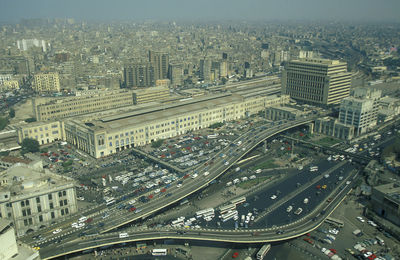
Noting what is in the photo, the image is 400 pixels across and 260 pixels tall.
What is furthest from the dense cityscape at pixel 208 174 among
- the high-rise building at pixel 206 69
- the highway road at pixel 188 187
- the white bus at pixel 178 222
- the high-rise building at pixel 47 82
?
the high-rise building at pixel 206 69

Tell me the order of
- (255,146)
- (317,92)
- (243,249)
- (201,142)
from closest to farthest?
(243,249)
(255,146)
(201,142)
(317,92)

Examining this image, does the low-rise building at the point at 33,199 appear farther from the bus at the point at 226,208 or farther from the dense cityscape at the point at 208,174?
the bus at the point at 226,208

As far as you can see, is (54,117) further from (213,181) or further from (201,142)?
(213,181)

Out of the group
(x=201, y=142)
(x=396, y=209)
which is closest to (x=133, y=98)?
(x=201, y=142)

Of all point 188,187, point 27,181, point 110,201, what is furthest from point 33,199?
point 188,187

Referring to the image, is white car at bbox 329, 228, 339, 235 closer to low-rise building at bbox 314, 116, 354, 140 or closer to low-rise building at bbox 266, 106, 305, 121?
low-rise building at bbox 314, 116, 354, 140

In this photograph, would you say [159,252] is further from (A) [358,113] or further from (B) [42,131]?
(A) [358,113]
